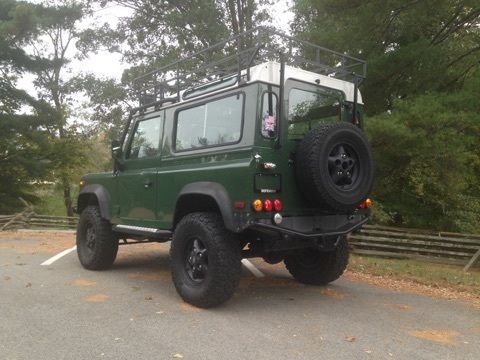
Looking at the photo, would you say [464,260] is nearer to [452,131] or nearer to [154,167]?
[452,131]

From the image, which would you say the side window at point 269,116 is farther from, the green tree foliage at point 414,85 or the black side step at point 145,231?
the green tree foliage at point 414,85

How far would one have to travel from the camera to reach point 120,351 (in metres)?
3.75

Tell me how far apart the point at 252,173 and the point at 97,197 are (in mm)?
3273

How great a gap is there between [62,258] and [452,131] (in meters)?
7.76

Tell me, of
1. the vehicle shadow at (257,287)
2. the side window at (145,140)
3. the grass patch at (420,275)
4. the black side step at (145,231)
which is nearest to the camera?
the vehicle shadow at (257,287)

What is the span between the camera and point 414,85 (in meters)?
11.1

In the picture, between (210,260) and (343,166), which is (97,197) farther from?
(343,166)

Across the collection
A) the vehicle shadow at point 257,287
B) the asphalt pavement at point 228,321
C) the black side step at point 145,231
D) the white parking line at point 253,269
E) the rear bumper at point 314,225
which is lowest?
the asphalt pavement at point 228,321

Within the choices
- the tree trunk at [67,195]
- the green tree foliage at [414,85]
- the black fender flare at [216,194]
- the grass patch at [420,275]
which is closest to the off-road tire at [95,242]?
the black fender flare at [216,194]

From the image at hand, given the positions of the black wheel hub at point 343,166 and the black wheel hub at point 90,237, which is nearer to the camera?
the black wheel hub at point 343,166

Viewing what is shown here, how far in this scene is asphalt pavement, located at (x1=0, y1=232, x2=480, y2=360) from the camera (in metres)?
3.82

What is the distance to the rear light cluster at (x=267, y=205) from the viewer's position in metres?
4.61

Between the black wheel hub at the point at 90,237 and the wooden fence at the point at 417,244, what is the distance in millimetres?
5519

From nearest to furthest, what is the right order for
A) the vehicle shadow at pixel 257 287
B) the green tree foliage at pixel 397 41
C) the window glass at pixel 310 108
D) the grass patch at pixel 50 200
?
the window glass at pixel 310 108, the vehicle shadow at pixel 257 287, the green tree foliage at pixel 397 41, the grass patch at pixel 50 200
